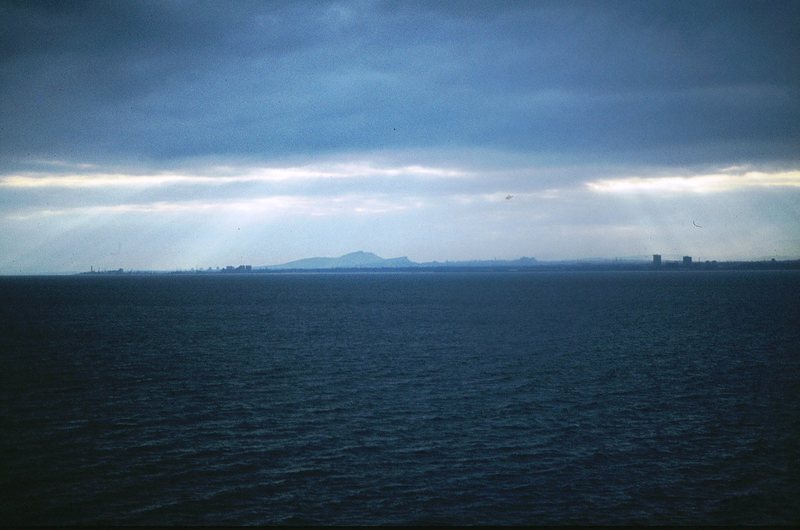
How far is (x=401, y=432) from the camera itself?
36.6 meters

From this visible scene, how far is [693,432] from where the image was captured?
36656mm

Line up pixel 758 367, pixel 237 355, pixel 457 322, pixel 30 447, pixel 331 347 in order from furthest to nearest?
pixel 457 322 < pixel 331 347 < pixel 237 355 < pixel 758 367 < pixel 30 447

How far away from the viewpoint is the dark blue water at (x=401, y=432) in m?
26.2

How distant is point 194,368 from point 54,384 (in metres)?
12.0

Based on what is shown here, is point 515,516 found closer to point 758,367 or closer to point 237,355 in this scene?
point 758,367

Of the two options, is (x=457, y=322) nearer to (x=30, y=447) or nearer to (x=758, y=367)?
(x=758, y=367)

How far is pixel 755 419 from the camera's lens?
39344mm

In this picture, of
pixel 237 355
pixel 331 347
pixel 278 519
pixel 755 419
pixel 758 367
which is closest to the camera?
pixel 278 519

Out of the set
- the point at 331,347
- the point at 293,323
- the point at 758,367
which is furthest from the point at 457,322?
the point at 758,367

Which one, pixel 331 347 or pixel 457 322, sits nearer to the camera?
pixel 331 347

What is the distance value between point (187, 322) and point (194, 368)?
53.3m

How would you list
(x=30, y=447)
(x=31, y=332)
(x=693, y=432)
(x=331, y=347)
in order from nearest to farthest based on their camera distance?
(x=30, y=447), (x=693, y=432), (x=331, y=347), (x=31, y=332)

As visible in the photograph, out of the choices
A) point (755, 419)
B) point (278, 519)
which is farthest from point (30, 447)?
point (755, 419)

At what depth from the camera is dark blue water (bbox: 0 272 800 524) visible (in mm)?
26172
